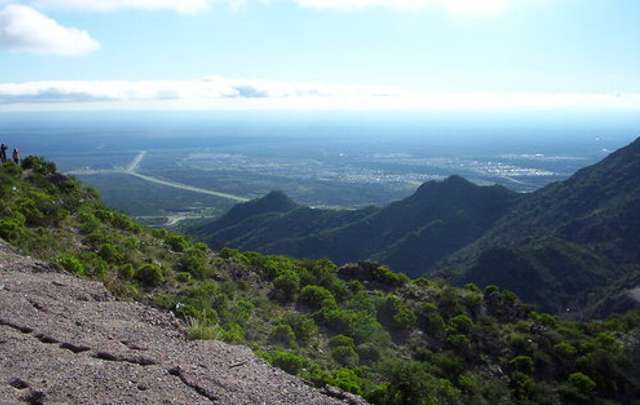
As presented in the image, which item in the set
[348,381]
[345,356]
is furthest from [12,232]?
[348,381]

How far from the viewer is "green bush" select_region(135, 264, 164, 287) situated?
12.2 meters

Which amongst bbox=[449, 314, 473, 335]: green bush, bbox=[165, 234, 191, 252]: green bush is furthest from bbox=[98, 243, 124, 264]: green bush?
bbox=[449, 314, 473, 335]: green bush

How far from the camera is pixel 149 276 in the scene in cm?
1231

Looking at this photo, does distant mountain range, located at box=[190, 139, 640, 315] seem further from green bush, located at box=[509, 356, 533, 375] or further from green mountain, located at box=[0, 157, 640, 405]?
green bush, located at box=[509, 356, 533, 375]

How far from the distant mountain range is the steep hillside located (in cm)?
10

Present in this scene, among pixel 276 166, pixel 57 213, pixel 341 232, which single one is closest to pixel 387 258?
pixel 341 232

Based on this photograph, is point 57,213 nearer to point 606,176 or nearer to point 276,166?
point 606,176

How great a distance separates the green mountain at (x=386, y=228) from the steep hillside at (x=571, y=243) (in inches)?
156

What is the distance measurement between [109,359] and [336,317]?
7233mm

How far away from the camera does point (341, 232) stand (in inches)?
2746

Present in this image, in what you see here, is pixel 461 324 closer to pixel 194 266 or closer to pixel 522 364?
pixel 522 364

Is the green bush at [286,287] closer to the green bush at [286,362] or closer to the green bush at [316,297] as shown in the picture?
the green bush at [316,297]

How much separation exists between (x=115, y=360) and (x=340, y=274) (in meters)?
12.1

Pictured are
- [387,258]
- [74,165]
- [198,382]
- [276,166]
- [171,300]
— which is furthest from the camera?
[276,166]
